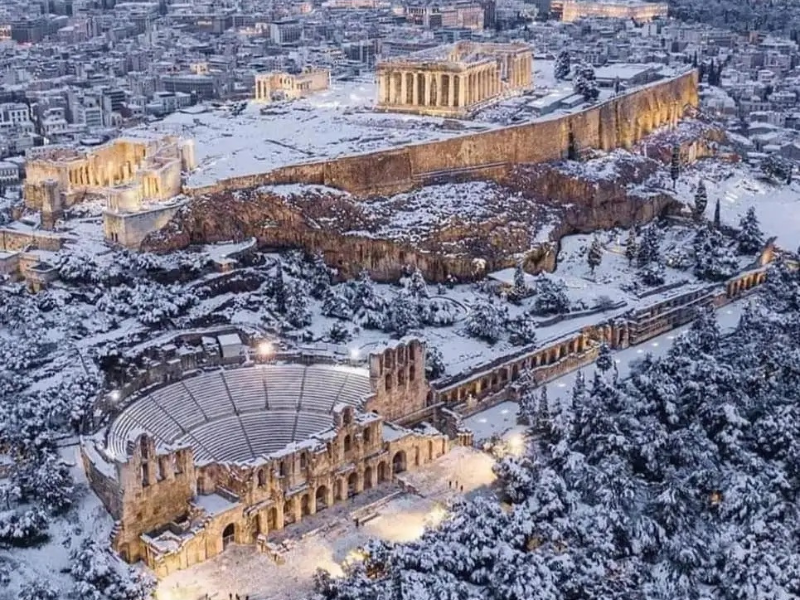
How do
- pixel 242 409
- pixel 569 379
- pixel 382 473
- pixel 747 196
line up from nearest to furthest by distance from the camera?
1. pixel 382 473
2. pixel 242 409
3. pixel 569 379
4. pixel 747 196

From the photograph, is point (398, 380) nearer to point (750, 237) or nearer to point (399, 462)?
point (399, 462)

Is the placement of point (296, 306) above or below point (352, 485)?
above

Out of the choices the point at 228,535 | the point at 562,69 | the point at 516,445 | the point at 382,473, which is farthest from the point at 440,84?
the point at 228,535

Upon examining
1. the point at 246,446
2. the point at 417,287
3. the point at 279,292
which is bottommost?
the point at 246,446

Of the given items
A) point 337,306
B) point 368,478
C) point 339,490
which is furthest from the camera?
point 337,306

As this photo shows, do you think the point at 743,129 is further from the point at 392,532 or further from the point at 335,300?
the point at 392,532

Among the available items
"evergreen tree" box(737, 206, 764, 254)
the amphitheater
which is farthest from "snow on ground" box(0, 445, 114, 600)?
"evergreen tree" box(737, 206, 764, 254)

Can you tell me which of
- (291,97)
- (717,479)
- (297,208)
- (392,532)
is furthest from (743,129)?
(392,532)
